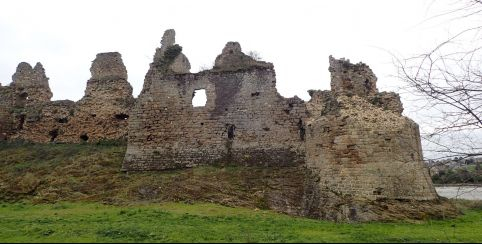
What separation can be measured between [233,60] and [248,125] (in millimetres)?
2933

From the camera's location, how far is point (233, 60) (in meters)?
18.5

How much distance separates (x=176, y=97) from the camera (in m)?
18.3

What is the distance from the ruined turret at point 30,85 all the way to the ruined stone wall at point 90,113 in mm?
400

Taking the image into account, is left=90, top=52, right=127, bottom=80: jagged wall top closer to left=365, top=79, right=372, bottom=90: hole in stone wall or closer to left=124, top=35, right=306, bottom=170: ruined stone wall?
left=124, top=35, right=306, bottom=170: ruined stone wall

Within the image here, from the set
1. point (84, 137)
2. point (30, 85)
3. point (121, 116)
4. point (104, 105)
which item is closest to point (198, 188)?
point (121, 116)

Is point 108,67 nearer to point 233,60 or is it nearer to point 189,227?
point 233,60

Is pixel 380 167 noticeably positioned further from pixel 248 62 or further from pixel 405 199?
pixel 248 62

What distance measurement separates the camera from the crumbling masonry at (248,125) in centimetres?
1337

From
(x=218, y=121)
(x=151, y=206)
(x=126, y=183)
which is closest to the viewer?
(x=151, y=206)

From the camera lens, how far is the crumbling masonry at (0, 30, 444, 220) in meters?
13.4

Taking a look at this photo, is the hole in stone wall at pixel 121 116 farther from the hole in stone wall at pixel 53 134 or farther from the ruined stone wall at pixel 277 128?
the hole in stone wall at pixel 53 134

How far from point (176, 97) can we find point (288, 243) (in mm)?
11112

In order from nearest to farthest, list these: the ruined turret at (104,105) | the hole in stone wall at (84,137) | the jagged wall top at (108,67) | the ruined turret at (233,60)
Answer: the ruined turret at (233,60), the ruined turret at (104,105), the hole in stone wall at (84,137), the jagged wall top at (108,67)

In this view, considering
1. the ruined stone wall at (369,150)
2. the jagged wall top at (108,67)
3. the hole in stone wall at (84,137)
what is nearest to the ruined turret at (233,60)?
the ruined stone wall at (369,150)
